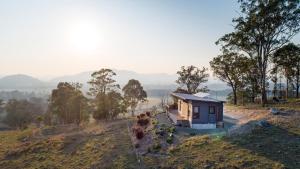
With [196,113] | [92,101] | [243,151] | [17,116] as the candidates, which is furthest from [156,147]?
[17,116]

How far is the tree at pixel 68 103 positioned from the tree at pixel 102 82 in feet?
9.78

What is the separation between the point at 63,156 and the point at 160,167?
1087 cm

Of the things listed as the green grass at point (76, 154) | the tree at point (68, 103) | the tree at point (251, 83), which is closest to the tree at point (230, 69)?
the tree at point (251, 83)

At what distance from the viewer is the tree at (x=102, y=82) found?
49031mm

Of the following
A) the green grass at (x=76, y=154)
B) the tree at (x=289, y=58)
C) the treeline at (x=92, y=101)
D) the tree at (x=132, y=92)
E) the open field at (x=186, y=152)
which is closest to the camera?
the open field at (x=186, y=152)

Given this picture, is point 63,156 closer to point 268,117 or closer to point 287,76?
point 268,117

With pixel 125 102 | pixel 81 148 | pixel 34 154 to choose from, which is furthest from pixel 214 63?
pixel 34 154

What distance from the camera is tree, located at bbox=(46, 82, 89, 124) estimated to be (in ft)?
157

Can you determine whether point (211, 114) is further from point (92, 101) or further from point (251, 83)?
point (92, 101)

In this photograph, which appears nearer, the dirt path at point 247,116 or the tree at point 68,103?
the dirt path at point 247,116

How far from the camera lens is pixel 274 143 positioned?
16.5m

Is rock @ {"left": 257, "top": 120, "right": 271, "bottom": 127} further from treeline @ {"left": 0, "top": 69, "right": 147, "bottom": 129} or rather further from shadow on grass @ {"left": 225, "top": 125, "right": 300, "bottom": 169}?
treeline @ {"left": 0, "top": 69, "right": 147, "bottom": 129}

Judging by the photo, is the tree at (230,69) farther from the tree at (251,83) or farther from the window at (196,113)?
the window at (196,113)

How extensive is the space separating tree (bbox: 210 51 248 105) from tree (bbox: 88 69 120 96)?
21256 millimetres
